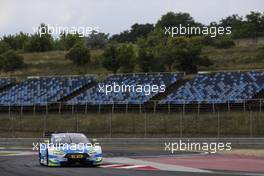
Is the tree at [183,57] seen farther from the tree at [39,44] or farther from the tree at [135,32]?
the tree at [135,32]

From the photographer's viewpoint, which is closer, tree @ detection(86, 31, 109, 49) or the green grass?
the green grass

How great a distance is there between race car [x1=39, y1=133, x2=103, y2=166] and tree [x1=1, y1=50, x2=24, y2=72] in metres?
61.0

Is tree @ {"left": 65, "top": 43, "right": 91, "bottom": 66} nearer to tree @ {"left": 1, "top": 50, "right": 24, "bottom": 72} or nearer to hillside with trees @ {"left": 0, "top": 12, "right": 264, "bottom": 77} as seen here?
hillside with trees @ {"left": 0, "top": 12, "right": 264, "bottom": 77}

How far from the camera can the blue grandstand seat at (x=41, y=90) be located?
184 feet

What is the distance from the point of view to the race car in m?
21.8

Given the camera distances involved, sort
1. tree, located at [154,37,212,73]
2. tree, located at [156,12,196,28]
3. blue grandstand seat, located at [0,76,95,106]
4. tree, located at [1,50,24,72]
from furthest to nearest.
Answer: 1. tree, located at [156,12,196,28]
2. tree, located at [1,50,24,72]
3. tree, located at [154,37,212,73]
4. blue grandstand seat, located at [0,76,95,106]

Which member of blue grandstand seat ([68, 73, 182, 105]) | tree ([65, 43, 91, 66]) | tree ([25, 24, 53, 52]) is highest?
tree ([25, 24, 53, 52])

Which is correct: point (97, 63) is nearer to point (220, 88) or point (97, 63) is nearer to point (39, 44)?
point (39, 44)

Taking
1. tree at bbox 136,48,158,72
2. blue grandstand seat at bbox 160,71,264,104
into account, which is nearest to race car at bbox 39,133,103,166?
blue grandstand seat at bbox 160,71,264,104

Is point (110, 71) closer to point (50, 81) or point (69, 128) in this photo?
point (50, 81)

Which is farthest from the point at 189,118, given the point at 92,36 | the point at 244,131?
the point at 92,36

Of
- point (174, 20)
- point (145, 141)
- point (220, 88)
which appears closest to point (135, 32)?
point (174, 20)

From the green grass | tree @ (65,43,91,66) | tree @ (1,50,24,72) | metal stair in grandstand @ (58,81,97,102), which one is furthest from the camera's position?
tree @ (65,43,91,66)

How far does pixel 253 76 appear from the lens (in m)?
53.4
